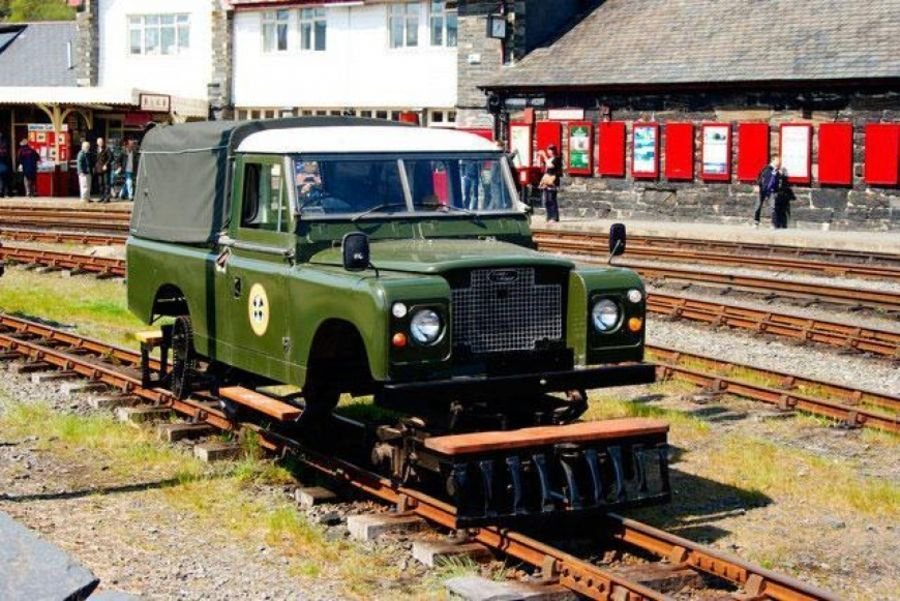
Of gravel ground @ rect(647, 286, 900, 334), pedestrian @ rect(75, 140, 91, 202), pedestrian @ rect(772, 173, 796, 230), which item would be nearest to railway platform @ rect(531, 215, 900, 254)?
pedestrian @ rect(772, 173, 796, 230)

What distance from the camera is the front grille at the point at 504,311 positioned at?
8.86 meters

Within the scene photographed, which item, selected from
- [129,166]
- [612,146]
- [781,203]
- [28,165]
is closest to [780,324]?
[781,203]

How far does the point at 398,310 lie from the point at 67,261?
16.5 m

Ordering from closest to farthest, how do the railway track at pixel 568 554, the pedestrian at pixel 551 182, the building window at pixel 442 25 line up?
the railway track at pixel 568 554, the pedestrian at pixel 551 182, the building window at pixel 442 25

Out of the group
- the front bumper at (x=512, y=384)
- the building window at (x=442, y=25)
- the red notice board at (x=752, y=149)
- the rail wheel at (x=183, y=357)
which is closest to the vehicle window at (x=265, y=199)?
the rail wheel at (x=183, y=357)

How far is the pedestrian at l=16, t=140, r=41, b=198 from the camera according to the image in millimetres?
41875

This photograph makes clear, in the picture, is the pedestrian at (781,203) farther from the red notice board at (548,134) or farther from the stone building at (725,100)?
the red notice board at (548,134)

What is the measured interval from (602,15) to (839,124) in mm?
9255

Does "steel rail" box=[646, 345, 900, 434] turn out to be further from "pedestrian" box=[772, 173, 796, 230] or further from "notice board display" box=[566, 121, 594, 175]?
"notice board display" box=[566, 121, 594, 175]

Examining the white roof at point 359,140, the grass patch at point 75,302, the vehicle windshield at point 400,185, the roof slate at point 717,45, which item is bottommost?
the grass patch at point 75,302

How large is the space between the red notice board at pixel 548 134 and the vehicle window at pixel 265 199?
2531cm

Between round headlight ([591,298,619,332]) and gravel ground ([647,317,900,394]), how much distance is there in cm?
544

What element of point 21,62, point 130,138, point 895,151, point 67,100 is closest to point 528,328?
point 895,151

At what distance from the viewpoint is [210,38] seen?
45719 millimetres
